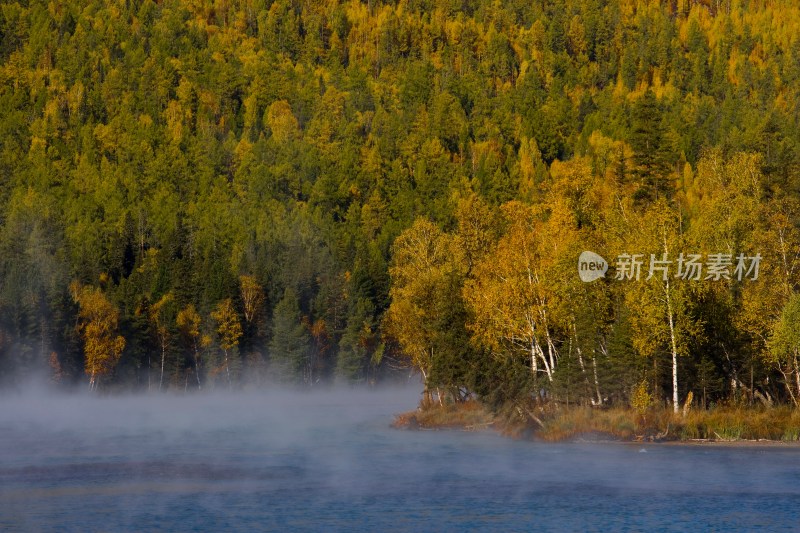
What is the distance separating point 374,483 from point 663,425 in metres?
19.2

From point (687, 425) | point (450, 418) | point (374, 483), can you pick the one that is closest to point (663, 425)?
point (687, 425)

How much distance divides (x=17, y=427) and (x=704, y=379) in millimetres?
46150

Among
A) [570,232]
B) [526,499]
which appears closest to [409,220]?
[570,232]

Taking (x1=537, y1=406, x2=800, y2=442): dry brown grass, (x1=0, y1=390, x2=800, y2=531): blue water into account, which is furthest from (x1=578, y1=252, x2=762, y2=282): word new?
(x1=0, y1=390, x2=800, y2=531): blue water

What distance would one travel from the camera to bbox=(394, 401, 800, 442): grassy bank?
5784cm

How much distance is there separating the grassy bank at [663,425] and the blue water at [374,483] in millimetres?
1653

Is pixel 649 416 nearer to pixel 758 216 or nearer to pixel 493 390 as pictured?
pixel 493 390

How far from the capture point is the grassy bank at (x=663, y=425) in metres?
57.8

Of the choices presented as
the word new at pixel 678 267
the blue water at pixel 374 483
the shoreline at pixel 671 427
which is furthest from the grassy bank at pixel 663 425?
the word new at pixel 678 267

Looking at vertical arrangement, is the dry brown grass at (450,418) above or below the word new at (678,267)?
below

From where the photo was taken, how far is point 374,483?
153ft

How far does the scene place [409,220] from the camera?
189 meters

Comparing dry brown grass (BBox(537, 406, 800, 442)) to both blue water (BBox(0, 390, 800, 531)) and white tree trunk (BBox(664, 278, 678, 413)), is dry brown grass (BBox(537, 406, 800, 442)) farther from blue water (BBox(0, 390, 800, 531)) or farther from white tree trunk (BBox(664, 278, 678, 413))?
blue water (BBox(0, 390, 800, 531))

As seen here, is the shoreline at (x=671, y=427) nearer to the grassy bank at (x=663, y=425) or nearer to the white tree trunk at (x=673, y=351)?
the grassy bank at (x=663, y=425)
